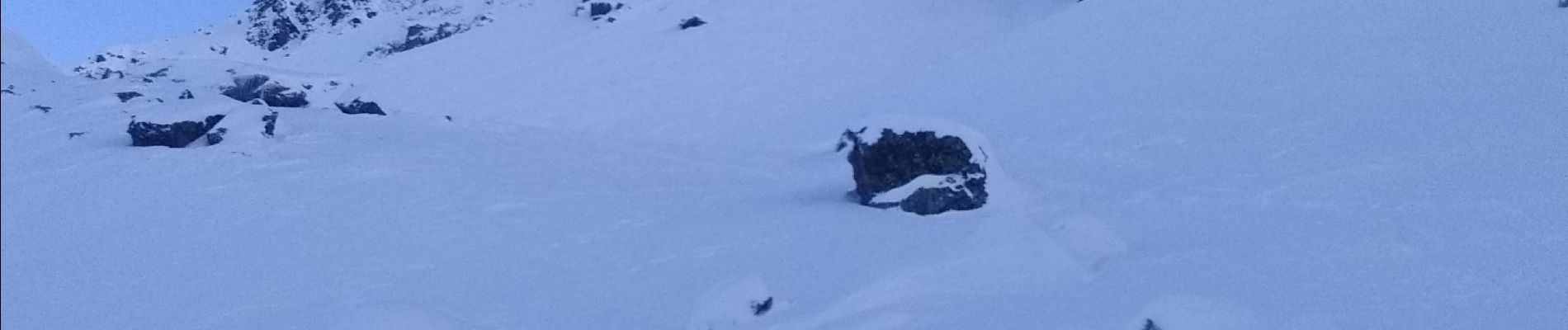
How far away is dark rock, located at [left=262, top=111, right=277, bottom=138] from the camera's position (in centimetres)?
1255

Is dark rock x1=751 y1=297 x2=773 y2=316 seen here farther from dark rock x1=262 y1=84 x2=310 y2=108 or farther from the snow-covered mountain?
dark rock x1=262 y1=84 x2=310 y2=108

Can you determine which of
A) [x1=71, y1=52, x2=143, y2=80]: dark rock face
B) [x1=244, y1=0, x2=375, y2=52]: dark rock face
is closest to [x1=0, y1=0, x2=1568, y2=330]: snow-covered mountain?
[x1=71, y1=52, x2=143, y2=80]: dark rock face

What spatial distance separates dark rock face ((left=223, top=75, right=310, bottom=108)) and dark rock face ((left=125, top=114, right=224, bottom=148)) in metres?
4.03

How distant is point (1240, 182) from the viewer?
10.3 m

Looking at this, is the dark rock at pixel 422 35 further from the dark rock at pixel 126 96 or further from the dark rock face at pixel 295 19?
the dark rock at pixel 126 96

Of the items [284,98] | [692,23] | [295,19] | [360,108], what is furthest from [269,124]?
[295,19]

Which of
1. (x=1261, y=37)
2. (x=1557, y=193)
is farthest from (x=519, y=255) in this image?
(x=1261, y=37)

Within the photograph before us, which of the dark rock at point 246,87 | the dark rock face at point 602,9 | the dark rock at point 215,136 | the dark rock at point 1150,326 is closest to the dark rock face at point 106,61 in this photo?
the dark rock face at point 602,9

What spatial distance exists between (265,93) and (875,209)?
11.6 m

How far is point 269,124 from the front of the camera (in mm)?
12719

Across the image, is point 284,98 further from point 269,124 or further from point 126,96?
point 269,124

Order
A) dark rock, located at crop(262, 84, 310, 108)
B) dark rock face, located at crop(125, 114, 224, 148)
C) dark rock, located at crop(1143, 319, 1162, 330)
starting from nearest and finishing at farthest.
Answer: dark rock, located at crop(1143, 319, 1162, 330), dark rock face, located at crop(125, 114, 224, 148), dark rock, located at crop(262, 84, 310, 108)

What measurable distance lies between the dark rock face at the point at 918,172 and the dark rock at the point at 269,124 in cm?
741

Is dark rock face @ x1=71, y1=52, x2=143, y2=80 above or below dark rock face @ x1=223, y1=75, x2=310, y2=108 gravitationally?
above
